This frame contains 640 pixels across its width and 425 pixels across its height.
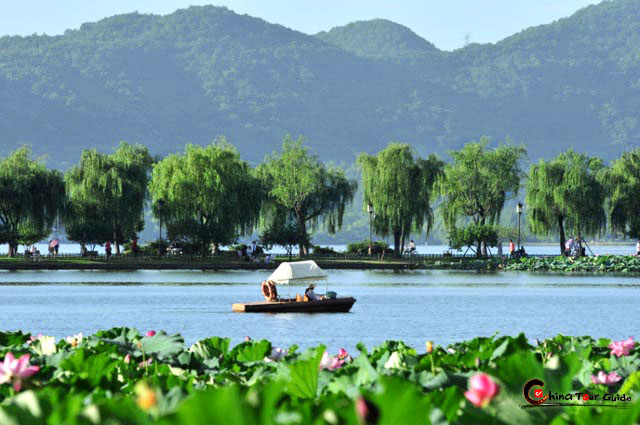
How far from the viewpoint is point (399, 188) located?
74000 millimetres

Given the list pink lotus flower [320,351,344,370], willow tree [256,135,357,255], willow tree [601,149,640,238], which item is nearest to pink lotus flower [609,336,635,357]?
pink lotus flower [320,351,344,370]

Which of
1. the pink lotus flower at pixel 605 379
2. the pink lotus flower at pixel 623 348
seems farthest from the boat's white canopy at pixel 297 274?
the pink lotus flower at pixel 605 379

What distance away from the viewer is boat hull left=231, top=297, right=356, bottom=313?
3728 centimetres

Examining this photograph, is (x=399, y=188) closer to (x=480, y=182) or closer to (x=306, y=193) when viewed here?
(x=306, y=193)

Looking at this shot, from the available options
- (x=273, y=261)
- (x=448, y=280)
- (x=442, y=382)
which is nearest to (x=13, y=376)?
(x=442, y=382)

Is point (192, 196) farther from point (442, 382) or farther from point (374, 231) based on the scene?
point (442, 382)

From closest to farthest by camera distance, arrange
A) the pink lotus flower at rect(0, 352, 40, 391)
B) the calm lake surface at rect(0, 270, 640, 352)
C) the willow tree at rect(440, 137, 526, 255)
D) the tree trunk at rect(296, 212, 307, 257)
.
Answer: the pink lotus flower at rect(0, 352, 40, 391), the calm lake surface at rect(0, 270, 640, 352), the tree trunk at rect(296, 212, 307, 257), the willow tree at rect(440, 137, 526, 255)

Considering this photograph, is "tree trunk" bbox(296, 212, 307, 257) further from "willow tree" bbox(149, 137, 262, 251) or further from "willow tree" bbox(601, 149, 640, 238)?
"willow tree" bbox(601, 149, 640, 238)

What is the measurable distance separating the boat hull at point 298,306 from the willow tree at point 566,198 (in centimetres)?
3774

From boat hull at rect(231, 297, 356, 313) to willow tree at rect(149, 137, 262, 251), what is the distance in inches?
1179

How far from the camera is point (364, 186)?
77.1m

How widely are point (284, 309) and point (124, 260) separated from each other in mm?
33613

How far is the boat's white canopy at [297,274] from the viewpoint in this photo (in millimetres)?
39875

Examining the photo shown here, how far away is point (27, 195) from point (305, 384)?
6103 centimetres
